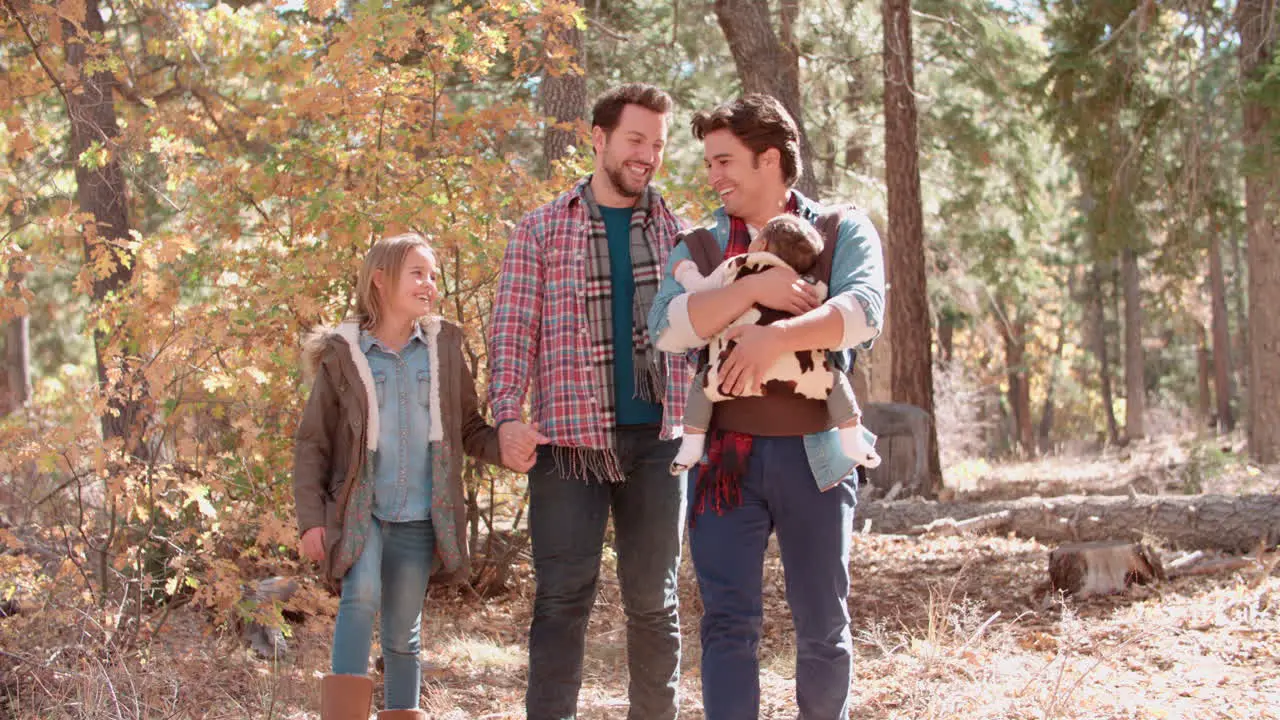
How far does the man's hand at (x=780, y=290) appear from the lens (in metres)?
2.87

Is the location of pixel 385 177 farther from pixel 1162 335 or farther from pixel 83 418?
pixel 1162 335

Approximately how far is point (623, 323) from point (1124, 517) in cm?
586

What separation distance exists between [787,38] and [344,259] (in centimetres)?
427

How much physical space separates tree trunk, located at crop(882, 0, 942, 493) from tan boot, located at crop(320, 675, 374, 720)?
27.2ft

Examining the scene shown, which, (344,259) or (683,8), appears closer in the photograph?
(344,259)

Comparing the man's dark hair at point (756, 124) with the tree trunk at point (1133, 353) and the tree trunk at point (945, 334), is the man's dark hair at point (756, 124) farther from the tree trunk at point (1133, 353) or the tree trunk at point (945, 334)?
the tree trunk at point (1133, 353)

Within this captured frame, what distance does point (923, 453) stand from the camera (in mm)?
10391

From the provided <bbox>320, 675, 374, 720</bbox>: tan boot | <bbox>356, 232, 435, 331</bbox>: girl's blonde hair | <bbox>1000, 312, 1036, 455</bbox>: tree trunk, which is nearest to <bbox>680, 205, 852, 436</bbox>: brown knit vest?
<bbox>356, 232, 435, 331</bbox>: girl's blonde hair

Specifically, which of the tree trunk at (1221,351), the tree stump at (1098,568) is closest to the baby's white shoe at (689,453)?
the tree stump at (1098,568)

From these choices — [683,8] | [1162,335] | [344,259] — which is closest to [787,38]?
[683,8]

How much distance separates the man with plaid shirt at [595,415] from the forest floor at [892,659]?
1.18 meters

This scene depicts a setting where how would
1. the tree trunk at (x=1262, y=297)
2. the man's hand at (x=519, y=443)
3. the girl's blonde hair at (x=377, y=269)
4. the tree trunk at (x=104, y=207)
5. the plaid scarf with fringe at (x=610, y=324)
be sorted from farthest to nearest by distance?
the tree trunk at (x=1262, y=297) → the tree trunk at (x=104, y=207) → the girl's blonde hair at (x=377, y=269) → the plaid scarf with fringe at (x=610, y=324) → the man's hand at (x=519, y=443)

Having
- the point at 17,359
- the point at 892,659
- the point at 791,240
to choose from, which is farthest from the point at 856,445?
the point at 17,359

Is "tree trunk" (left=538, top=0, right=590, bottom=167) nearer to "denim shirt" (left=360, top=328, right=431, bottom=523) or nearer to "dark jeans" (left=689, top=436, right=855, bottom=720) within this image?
"denim shirt" (left=360, top=328, right=431, bottom=523)
